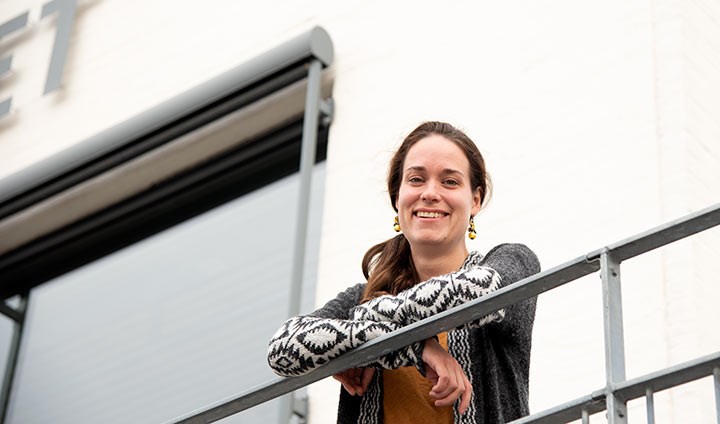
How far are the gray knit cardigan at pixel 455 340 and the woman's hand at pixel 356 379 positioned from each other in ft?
0.10

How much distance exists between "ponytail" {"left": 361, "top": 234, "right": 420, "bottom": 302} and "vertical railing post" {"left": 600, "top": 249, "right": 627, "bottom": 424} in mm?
779

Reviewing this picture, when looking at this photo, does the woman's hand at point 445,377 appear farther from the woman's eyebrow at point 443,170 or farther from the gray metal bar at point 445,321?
the woman's eyebrow at point 443,170

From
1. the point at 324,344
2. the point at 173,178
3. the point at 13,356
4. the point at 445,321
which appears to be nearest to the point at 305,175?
the point at 173,178

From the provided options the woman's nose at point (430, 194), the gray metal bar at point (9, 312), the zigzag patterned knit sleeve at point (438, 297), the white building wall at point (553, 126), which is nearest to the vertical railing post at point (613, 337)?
the zigzag patterned knit sleeve at point (438, 297)

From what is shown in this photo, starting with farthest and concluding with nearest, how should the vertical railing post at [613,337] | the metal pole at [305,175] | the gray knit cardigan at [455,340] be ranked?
the metal pole at [305,175]
the gray knit cardigan at [455,340]
the vertical railing post at [613,337]

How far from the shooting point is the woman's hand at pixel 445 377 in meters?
3.81

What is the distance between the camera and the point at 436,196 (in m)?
4.23

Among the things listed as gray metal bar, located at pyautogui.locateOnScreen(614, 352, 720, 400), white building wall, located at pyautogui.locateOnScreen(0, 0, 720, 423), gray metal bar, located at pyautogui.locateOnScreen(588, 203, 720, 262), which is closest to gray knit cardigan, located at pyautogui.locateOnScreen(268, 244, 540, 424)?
Result: gray metal bar, located at pyautogui.locateOnScreen(588, 203, 720, 262)

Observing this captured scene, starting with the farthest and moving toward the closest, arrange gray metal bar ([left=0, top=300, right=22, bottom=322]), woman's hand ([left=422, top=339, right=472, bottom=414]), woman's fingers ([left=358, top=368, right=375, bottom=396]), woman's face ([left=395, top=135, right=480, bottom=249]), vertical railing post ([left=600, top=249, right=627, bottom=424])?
gray metal bar ([left=0, top=300, right=22, bottom=322]) < woman's face ([left=395, top=135, right=480, bottom=249]) < woman's fingers ([left=358, top=368, right=375, bottom=396]) < woman's hand ([left=422, top=339, right=472, bottom=414]) < vertical railing post ([left=600, top=249, right=627, bottom=424])

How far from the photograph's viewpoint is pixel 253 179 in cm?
887

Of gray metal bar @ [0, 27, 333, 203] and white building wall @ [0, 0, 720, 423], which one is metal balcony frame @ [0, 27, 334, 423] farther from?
white building wall @ [0, 0, 720, 423]

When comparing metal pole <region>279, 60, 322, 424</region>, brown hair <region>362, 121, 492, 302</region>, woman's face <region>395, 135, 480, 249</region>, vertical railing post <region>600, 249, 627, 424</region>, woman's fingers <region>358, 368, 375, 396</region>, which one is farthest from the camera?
metal pole <region>279, 60, 322, 424</region>

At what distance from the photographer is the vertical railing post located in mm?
3506

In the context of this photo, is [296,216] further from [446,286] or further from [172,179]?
[446,286]
